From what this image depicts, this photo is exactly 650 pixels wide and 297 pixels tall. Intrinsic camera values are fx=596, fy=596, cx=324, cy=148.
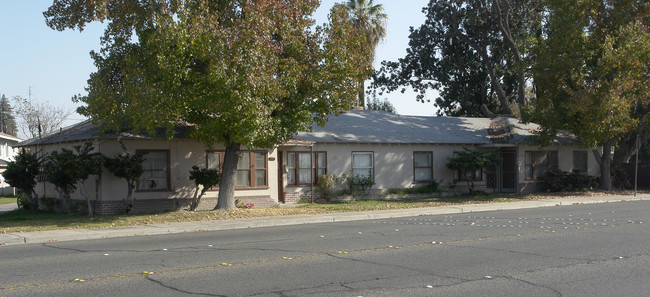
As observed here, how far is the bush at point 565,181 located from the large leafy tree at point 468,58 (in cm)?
1187

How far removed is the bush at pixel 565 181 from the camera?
31.1 meters

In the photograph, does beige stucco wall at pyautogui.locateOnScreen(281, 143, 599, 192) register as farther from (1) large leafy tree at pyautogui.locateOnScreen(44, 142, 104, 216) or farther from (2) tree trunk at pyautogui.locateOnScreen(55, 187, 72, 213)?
(2) tree trunk at pyautogui.locateOnScreen(55, 187, 72, 213)

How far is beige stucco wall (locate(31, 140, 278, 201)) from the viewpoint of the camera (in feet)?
67.6

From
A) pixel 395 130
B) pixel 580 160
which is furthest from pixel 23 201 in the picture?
pixel 580 160

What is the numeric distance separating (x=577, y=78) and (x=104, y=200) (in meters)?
21.0

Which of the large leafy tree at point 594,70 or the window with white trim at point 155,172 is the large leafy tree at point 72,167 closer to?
the window with white trim at point 155,172

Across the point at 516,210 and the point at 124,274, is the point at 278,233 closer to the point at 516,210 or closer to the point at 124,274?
the point at 124,274

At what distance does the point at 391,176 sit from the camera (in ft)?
92.8

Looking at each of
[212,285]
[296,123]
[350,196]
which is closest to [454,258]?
[212,285]

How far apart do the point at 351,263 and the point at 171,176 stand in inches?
513

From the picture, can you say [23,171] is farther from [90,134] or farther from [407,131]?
[407,131]

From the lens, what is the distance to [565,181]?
31.3 metres

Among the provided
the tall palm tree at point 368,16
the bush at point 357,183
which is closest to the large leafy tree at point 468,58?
the tall palm tree at point 368,16

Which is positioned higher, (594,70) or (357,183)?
(594,70)
